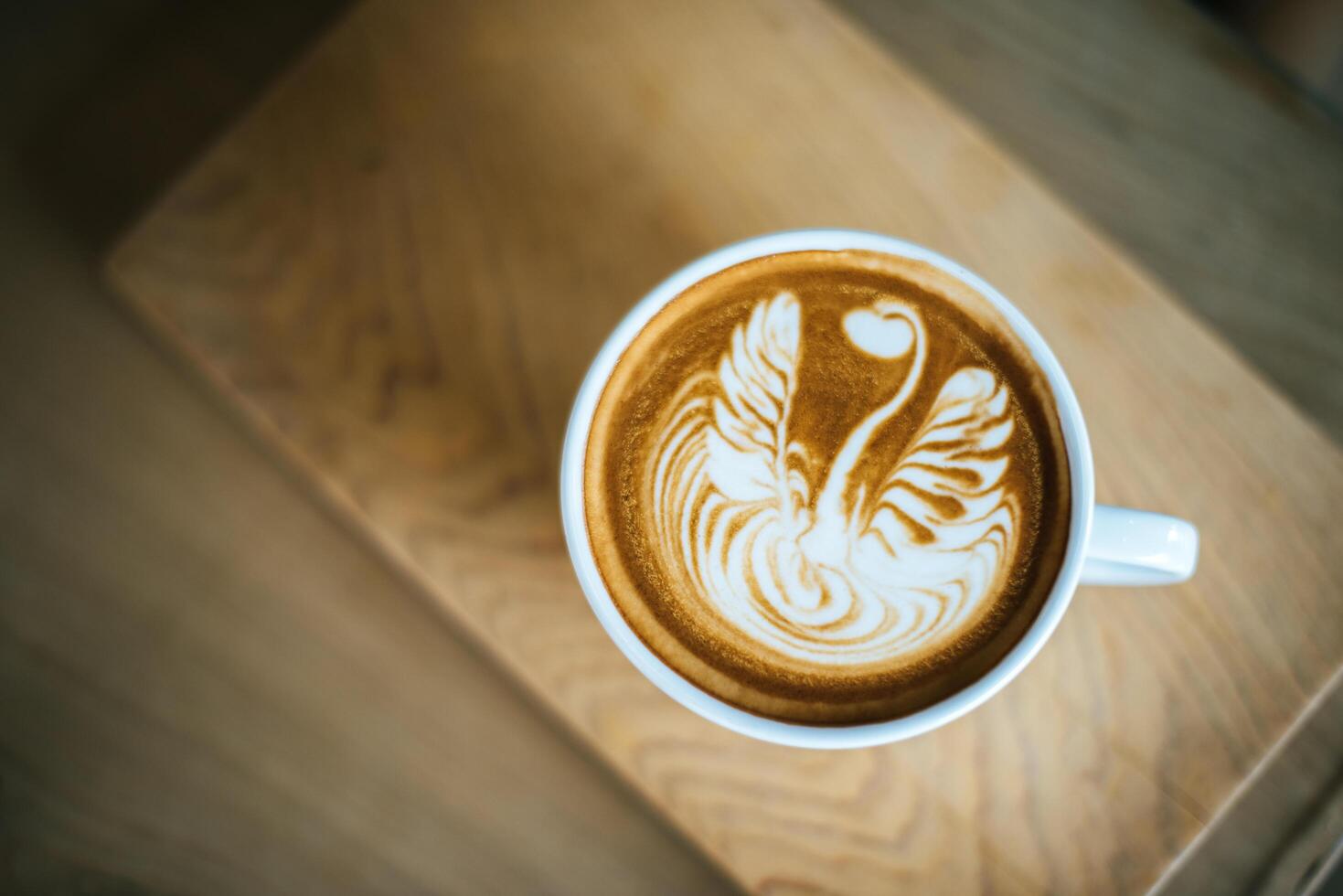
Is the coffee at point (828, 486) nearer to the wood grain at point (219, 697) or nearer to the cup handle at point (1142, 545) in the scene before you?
the cup handle at point (1142, 545)

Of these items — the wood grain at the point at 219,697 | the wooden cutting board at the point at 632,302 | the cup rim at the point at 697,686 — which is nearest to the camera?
the cup rim at the point at 697,686

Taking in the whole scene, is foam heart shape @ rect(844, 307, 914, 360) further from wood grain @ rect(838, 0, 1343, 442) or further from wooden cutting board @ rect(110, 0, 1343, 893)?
wood grain @ rect(838, 0, 1343, 442)

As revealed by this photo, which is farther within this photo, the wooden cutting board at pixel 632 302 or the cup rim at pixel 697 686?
the wooden cutting board at pixel 632 302

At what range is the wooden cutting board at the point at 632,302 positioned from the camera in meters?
0.72

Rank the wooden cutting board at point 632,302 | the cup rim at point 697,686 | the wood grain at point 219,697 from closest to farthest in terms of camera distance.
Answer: the cup rim at point 697,686, the wooden cutting board at point 632,302, the wood grain at point 219,697

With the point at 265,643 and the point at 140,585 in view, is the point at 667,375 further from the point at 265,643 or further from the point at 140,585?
the point at 140,585

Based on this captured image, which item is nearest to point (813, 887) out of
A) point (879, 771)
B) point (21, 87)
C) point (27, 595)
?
point (879, 771)

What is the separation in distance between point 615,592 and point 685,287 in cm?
23

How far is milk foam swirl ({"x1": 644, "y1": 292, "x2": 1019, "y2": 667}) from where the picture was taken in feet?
1.93

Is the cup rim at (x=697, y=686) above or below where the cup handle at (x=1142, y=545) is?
above

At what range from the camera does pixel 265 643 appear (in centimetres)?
102

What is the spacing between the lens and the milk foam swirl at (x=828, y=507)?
0.59 meters

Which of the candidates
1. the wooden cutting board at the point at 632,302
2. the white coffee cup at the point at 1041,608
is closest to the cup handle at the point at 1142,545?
the white coffee cup at the point at 1041,608

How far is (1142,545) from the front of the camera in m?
0.57
